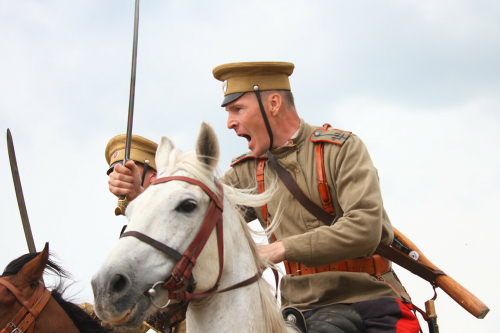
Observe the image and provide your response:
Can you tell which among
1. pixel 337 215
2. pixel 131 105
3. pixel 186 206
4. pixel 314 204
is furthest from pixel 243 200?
pixel 131 105

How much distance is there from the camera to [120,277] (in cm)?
227

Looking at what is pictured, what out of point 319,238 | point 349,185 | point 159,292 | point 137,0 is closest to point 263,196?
point 319,238

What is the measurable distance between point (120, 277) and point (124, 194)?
54.0 inches

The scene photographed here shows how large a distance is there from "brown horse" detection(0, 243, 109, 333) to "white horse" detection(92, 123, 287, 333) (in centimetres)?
172

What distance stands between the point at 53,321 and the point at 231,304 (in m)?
2.04

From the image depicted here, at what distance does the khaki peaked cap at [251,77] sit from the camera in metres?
4.09

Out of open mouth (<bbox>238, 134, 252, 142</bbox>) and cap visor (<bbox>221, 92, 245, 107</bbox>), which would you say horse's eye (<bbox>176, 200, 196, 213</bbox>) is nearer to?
open mouth (<bbox>238, 134, 252, 142</bbox>)

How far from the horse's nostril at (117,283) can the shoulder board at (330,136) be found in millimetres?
2046

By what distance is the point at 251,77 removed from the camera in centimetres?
412

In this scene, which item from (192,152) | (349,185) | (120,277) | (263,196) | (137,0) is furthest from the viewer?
(137,0)

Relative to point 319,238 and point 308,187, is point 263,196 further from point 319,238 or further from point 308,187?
point 308,187

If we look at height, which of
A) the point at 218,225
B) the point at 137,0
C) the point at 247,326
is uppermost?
the point at 137,0

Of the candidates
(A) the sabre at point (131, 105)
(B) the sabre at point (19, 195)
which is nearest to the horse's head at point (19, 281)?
(A) the sabre at point (131, 105)

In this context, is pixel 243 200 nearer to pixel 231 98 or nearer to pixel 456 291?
pixel 231 98
